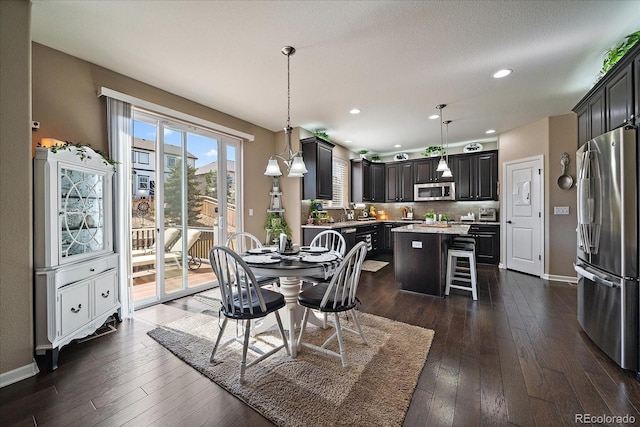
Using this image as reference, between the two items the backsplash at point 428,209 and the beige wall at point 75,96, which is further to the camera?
the backsplash at point 428,209

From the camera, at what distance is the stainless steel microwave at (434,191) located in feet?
21.0

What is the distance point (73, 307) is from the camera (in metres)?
2.24

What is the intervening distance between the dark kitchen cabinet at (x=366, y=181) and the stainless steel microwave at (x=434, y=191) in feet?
3.20

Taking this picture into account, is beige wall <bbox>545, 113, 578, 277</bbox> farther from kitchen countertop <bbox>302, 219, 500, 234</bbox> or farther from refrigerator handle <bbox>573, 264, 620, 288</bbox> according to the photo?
refrigerator handle <bbox>573, 264, 620, 288</bbox>

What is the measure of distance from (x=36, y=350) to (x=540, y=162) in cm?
697

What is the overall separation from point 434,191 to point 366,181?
68.0 inches

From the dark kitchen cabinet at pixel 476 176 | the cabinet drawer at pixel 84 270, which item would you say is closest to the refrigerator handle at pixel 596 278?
the dark kitchen cabinet at pixel 476 176

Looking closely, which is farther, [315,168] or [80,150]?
[315,168]

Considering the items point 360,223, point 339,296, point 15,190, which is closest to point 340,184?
point 360,223

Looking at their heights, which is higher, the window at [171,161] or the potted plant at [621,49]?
the potted plant at [621,49]

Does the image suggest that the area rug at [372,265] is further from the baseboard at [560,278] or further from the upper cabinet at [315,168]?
the baseboard at [560,278]

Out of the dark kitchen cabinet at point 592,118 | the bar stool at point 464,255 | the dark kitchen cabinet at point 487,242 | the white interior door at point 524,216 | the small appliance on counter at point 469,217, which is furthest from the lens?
the small appliance on counter at point 469,217

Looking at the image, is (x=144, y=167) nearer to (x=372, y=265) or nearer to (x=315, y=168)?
(x=315, y=168)

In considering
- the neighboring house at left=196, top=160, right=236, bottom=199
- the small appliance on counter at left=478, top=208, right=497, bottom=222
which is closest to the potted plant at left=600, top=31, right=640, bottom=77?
the small appliance on counter at left=478, top=208, right=497, bottom=222
